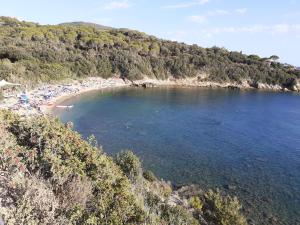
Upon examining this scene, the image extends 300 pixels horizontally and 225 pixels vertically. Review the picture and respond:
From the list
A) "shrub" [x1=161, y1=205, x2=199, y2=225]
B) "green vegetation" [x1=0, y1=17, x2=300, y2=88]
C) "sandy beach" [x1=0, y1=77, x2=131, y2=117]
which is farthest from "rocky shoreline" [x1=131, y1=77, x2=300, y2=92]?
"shrub" [x1=161, y1=205, x2=199, y2=225]

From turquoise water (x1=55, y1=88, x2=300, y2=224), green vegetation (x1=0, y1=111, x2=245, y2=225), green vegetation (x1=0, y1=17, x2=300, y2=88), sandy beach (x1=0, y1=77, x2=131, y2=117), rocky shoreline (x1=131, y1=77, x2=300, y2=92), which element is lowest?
turquoise water (x1=55, y1=88, x2=300, y2=224)

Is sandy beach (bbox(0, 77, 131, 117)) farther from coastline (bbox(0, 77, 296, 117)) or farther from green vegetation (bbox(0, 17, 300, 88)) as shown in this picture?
green vegetation (bbox(0, 17, 300, 88))

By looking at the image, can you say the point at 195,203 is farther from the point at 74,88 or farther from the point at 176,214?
the point at 74,88

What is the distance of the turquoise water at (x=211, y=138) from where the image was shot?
3091cm

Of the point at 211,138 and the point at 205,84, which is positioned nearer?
the point at 211,138

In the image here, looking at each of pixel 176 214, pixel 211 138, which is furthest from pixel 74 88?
pixel 176 214

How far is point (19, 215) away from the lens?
356 inches

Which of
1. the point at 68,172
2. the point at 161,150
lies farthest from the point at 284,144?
the point at 68,172

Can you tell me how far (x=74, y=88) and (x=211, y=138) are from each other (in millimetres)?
39481

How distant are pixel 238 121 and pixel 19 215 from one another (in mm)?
55876

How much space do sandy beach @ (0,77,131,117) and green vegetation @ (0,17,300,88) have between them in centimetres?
343

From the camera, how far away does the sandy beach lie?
50.8 metres

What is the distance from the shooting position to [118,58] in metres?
98.4

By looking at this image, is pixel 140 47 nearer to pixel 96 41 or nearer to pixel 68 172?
pixel 96 41
